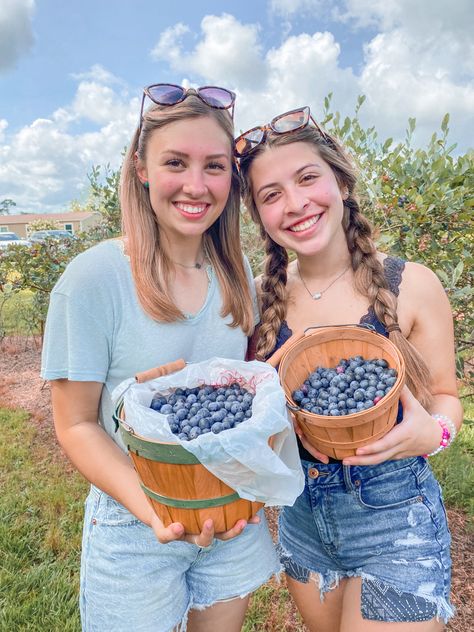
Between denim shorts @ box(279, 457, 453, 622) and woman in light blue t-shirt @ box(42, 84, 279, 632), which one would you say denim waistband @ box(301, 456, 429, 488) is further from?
woman in light blue t-shirt @ box(42, 84, 279, 632)

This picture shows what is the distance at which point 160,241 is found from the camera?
1.65m

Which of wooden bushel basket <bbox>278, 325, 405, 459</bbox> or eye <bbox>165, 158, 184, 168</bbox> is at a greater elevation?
eye <bbox>165, 158, 184, 168</bbox>

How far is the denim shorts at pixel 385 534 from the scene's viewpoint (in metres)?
1.45

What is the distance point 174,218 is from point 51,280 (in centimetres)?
365

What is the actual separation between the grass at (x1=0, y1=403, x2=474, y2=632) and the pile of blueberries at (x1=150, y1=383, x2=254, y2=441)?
6.09ft

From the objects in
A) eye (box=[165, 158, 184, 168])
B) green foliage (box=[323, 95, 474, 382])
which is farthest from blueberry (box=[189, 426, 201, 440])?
green foliage (box=[323, 95, 474, 382])

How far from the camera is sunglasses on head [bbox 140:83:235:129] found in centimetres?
153

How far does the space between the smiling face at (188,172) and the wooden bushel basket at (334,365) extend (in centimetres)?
55

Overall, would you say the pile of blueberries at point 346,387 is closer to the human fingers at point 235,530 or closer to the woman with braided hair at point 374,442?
the woman with braided hair at point 374,442

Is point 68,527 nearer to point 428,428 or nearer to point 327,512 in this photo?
point 327,512

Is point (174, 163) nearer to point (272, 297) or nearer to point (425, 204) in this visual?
point (272, 297)

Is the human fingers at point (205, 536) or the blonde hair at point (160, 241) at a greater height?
the blonde hair at point (160, 241)

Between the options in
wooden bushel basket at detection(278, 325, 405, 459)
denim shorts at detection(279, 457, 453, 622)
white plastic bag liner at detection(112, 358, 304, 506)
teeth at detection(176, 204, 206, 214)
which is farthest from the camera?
teeth at detection(176, 204, 206, 214)

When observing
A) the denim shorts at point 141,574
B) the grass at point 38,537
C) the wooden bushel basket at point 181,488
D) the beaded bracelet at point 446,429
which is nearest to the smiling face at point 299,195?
the beaded bracelet at point 446,429
